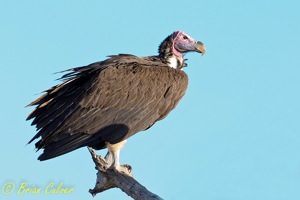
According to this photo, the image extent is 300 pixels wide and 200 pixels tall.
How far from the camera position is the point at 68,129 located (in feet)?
37.2

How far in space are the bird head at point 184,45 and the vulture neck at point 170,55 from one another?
0.02 metres

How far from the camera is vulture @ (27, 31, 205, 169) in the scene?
447 inches

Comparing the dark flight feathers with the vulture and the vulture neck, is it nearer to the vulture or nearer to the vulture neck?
the vulture

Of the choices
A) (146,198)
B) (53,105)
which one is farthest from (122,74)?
(146,198)

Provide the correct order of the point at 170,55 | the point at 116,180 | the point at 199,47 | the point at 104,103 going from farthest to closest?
the point at 199,47
the point at 170,55
the point at 104,103
the point at 116,180

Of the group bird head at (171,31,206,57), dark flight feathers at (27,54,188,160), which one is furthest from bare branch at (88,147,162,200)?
bird head at (171,31,206,57)

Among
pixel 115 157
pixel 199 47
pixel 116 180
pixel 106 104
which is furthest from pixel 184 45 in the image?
pixel 116 180

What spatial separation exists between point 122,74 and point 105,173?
59.9 inches

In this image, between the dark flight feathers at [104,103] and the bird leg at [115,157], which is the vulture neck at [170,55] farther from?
the bird leg at [115,157]

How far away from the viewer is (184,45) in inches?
525

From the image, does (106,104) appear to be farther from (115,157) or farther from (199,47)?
(199,47)

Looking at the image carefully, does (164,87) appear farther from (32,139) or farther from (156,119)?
(32,139)

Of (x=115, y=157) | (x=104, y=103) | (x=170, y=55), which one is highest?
(x=170, y=55)

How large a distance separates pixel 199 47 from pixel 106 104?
7.30 ft
